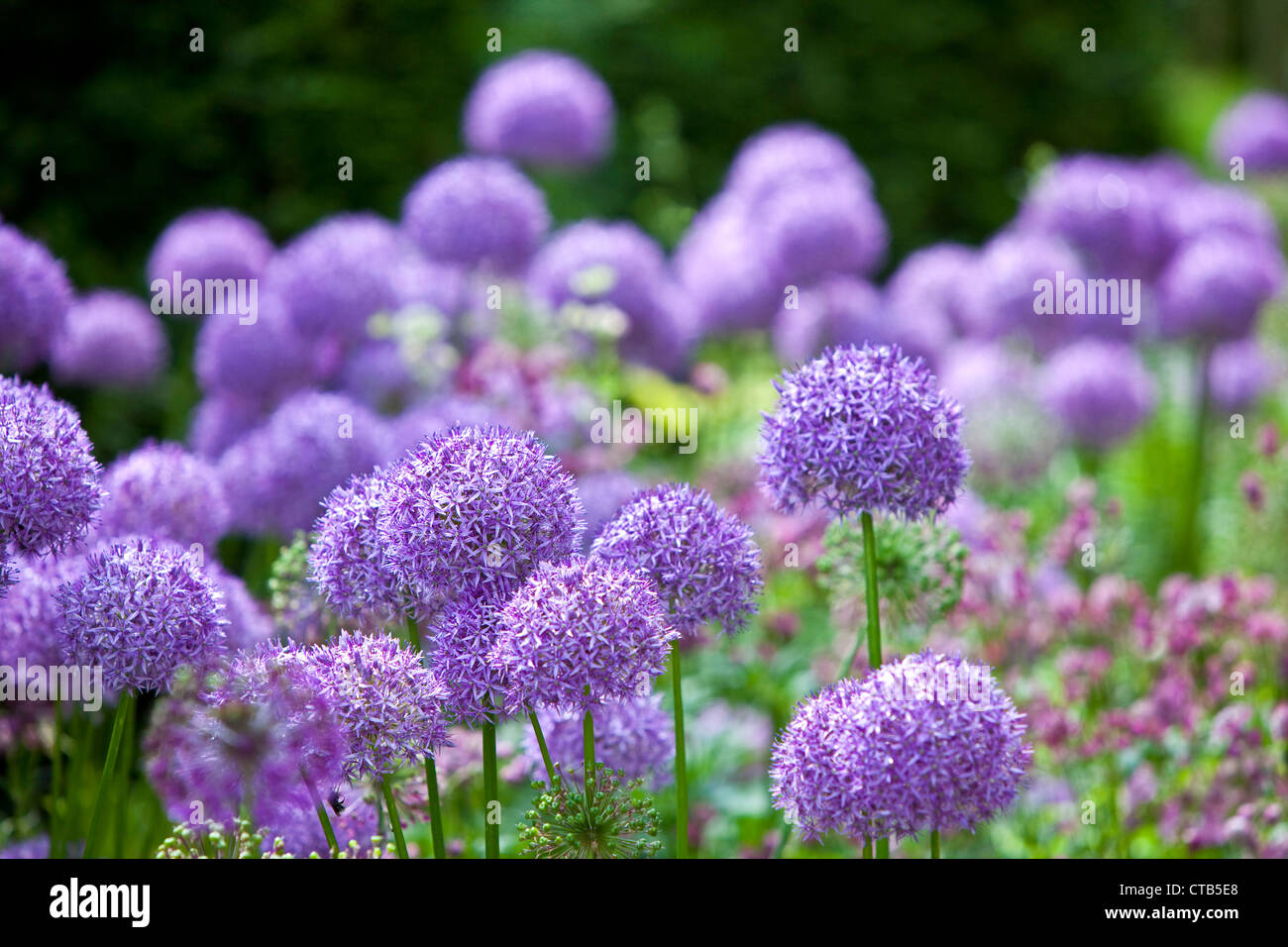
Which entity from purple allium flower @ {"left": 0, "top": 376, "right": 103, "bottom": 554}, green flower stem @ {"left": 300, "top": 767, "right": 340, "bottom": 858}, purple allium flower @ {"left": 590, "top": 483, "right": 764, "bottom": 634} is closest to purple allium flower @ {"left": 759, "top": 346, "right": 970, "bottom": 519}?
purple allium flower @ {"left": 590, "top": 483, "right": 764, "bottom": 634}

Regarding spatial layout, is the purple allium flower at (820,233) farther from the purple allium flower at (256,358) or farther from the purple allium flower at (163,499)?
the purple allium flower at (163,499)

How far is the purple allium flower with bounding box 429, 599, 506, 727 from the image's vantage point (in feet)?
6.46

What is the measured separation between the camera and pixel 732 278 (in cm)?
519

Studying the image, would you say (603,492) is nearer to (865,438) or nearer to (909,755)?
(865,438)

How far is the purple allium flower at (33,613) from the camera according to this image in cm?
248

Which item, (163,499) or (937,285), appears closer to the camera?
(163,499)

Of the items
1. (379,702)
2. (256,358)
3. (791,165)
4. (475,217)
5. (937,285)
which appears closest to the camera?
(379,702)

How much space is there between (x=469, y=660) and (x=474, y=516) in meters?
0.22

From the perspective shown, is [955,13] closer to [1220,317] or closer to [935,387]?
[1220,317]

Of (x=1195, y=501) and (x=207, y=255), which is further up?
(x=207, y=255)

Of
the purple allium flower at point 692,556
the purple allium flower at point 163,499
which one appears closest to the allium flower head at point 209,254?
the purple allium flower at point 163,499

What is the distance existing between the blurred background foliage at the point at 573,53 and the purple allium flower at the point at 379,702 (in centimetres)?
362

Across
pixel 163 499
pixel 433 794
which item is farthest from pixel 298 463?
pixel 433 794
